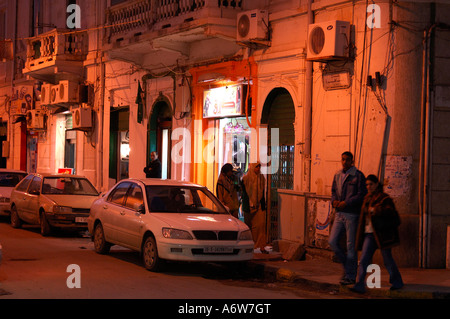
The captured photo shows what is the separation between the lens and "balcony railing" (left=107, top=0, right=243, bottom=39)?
16938 mm

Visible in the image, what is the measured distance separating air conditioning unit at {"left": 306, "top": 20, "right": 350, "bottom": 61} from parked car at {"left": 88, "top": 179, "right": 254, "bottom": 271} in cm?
354

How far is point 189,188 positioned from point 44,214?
508 centimetres

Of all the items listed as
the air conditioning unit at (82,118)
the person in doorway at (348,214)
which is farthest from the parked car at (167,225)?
the air conditioning unit at (82,118)

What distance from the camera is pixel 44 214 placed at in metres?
16.9

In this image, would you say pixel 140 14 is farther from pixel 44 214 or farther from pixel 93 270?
pixel 93 270

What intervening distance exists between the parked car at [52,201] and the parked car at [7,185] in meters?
1.17

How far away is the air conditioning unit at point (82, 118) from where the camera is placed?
24.3 m

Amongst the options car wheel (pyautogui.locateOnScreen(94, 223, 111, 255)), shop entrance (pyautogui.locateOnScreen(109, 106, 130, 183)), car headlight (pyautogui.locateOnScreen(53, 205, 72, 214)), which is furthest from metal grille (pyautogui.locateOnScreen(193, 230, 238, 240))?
shop entrance (pyautogui.locateOnScreen(109, 106, 130, 183))

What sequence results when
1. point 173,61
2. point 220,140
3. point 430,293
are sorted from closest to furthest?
point 430,293 < point 220,140 < point 173,61

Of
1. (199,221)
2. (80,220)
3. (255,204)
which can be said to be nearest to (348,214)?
(199,221)

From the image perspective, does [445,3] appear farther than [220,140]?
No

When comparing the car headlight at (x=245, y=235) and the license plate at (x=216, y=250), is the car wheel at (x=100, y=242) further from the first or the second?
the car headlight at (x=245, y=235)

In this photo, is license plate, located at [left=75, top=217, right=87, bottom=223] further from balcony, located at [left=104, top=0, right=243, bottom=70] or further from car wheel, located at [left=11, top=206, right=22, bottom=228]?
balcony, located at [left=104, top=0, right=243, bottom=70]
